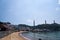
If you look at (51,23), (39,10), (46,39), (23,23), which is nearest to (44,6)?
(39,10)

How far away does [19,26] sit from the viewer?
2908 mm

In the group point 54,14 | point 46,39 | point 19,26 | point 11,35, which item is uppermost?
point 54,14

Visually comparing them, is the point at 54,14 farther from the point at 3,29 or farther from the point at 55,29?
the point at 3,29

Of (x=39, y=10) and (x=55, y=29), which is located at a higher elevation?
(x=39, y=10)

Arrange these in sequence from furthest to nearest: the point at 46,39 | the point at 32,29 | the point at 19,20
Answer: the point at 46,39 < the point at 32,29 < the point at 19,20

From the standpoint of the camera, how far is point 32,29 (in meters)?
3.04

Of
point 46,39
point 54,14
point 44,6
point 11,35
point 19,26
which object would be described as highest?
point 44,6

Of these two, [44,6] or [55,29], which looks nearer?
[44,6]

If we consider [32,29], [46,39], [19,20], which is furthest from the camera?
[46,39]

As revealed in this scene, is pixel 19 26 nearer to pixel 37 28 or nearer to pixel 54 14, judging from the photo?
pixel 37 28

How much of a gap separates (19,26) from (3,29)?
0.36m

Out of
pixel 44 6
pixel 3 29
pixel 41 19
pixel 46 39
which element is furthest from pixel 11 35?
pixel 46 39

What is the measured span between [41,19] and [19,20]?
0.51m

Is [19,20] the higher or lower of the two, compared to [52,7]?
lower
